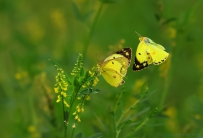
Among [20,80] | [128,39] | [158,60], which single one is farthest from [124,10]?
[158,60]

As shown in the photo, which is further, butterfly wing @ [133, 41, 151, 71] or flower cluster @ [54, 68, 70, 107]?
butterfly wing @ [133, 41, 151, 71]

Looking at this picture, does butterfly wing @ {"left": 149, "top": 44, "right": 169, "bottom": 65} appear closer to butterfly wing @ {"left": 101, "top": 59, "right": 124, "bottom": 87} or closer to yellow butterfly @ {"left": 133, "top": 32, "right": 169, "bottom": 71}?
yellow butterfly @ {"left": 133, "top": 32, "right": 169, "bottom": 71}

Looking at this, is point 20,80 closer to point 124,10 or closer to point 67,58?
point 67,58

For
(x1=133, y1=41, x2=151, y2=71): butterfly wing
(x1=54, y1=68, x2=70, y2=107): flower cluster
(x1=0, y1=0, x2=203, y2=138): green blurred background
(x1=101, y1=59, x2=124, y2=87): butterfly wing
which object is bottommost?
(x1=54, y1=68, x2=70, y2=107): flower cluster

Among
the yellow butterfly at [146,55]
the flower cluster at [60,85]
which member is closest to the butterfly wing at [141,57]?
the yellow butterfly at [146,55]

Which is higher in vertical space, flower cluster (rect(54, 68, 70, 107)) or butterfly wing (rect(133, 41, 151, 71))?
butterfly wing (rect(133, 41, 151, 71))

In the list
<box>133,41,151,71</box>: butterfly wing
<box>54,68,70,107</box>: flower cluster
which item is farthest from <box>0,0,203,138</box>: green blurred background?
<box>54,68,70,107</box>: flower cluster

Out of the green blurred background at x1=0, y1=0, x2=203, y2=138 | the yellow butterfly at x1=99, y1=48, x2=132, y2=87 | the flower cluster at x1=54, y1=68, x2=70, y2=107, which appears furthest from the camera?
the green blurred background at x1=0, y1=0, x2=203, y2=138
